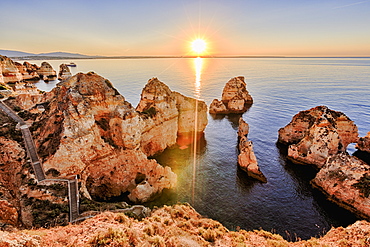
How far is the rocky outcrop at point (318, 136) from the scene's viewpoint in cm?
3528

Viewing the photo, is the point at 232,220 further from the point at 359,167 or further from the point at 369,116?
the point at 369,116

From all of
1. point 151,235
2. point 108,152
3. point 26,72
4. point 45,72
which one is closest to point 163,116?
point 108,152

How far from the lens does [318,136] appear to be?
1405 inches

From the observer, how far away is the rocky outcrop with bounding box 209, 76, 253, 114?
70838 millimetres

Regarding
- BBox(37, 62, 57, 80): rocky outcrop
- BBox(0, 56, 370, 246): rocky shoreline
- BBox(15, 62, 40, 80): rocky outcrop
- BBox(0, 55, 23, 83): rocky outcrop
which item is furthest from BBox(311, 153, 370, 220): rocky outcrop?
BBox(37, 62, 57, 80): rocky outcrop

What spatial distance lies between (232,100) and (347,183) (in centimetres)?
4795

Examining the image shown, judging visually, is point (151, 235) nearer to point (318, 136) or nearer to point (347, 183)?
point (347, 183)

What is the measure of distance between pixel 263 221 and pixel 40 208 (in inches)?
968

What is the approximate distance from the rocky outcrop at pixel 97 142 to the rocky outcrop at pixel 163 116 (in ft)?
25.3

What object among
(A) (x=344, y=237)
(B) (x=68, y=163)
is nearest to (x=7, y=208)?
(B) (x=68, y=163)

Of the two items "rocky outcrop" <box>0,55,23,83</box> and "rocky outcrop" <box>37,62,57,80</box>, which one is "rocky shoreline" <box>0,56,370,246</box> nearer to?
"rocky outcrop" <box>0,55,23,83</box>

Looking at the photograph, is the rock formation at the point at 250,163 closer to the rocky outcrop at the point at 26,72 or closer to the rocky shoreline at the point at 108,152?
the rocky shoreline at the point at 108,152

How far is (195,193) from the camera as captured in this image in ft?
96.9

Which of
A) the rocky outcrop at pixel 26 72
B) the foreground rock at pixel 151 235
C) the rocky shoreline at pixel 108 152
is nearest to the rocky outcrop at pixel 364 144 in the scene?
the rocky shoreline at pixel 108 152
